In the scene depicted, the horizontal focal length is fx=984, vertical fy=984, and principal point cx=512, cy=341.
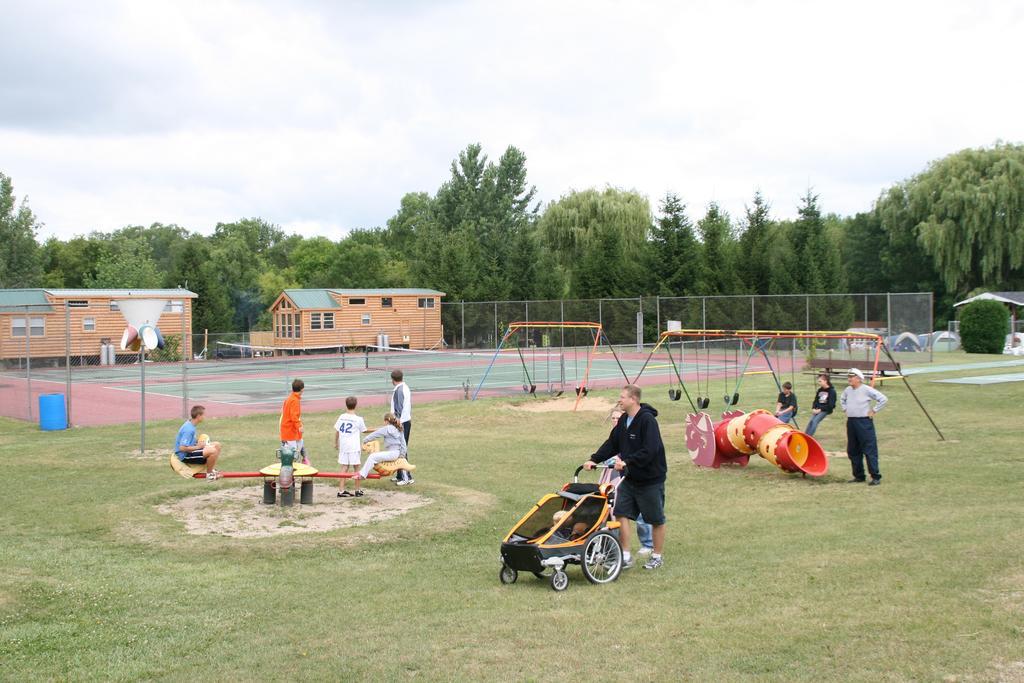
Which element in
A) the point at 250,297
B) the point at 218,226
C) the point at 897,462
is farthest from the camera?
the point at 218,226

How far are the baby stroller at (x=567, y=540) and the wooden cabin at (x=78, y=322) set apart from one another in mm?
39077

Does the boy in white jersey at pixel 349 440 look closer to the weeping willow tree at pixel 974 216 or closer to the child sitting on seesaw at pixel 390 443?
the child sitting on seesaw at pixel 390 443

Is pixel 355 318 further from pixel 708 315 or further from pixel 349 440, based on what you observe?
pixel 349 440

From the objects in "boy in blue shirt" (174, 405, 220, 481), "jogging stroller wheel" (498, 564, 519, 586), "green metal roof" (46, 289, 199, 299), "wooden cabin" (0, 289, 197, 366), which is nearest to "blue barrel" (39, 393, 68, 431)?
"boy in blue shirt" (174, 405, 220, 481)

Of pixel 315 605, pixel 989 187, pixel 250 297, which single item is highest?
pixel 989 187

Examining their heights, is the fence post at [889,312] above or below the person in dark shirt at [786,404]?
above

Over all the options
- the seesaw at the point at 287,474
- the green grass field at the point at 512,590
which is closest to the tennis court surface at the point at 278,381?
the seesaw at the point at 287,474

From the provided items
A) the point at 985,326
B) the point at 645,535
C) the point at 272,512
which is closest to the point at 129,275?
the point at 985,326

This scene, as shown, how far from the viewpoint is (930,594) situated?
8.23 m

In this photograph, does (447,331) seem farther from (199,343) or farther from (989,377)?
(989,377)

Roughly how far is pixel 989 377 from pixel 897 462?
17.9 m

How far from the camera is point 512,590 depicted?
29.9ft

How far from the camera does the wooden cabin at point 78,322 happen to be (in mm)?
46969

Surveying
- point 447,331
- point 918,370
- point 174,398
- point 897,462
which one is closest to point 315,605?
point 897,462
